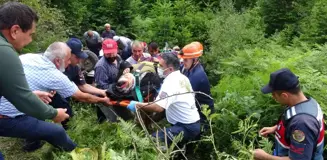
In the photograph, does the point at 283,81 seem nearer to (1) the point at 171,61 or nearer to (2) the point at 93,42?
(1) the point at 171,61

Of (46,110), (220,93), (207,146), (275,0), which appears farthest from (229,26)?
(46,110)

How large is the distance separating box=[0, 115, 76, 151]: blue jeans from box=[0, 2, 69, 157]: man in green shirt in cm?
105

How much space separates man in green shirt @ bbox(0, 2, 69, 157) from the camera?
8.83 ft

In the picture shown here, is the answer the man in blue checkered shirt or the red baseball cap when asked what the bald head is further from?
the red baseball cap

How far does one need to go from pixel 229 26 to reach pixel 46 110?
10498 mm

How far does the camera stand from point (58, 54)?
457cm

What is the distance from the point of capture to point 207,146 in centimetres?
555

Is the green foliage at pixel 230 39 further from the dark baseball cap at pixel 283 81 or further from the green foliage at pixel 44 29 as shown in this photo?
the dark baseball cap at pixel 283 81

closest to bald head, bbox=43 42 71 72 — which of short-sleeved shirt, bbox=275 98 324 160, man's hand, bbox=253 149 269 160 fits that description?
man's hand, bbox=253 149 269 160

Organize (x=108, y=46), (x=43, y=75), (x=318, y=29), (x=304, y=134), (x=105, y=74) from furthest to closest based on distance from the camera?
(x=318, y=29)
(x=108, y=46)
(x=105, y=74)
(x=43, y=75)
(x=304, y=134)

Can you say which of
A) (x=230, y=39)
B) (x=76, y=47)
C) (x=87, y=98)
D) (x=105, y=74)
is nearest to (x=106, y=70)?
(x=105, y=74)

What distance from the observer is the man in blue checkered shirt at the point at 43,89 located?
160 inches

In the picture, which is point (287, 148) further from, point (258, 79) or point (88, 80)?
point (88, 80)

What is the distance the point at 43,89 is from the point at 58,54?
0.47 meters
